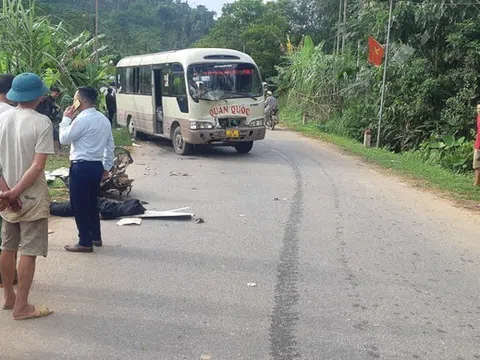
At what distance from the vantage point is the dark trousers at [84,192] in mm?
5969

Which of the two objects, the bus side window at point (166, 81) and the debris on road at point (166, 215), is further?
the bus side window at point (166, 81)

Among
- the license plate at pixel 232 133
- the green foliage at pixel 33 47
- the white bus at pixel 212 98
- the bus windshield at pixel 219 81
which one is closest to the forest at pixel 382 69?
the green foliage at pixel 33 47

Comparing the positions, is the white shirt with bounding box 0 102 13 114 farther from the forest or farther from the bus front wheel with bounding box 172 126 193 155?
the bus front wheel with bounding box 172 126 193 155

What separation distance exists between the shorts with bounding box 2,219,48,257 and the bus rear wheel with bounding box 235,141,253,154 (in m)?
11.1

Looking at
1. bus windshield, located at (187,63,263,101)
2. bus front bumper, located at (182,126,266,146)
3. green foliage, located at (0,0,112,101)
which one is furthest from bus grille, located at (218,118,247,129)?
green foliage, located at (0,0,112,101)

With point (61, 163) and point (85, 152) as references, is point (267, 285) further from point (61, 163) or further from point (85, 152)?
point (61, 163)

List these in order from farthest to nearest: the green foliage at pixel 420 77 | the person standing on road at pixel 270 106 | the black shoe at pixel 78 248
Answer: the person standing on road at pixel 270 106
the green foliage at pixel 420 77
the black shoe at pixel 78 248

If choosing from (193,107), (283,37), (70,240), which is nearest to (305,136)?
(193,107)

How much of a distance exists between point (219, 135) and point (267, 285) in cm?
908

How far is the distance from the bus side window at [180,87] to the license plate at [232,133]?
1.18 meters

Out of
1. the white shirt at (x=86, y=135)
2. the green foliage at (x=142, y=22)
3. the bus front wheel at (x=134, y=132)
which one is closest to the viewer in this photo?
the white shirt at (x=86, y=135)

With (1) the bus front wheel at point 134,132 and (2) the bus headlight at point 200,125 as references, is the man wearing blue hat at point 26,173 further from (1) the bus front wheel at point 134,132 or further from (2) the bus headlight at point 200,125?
(1) the bus front wheel at point 134,132

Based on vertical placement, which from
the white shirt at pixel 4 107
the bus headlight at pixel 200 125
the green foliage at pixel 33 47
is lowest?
the bus headlight at pixel 200 125

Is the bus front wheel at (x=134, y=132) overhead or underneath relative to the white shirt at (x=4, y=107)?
underneath
